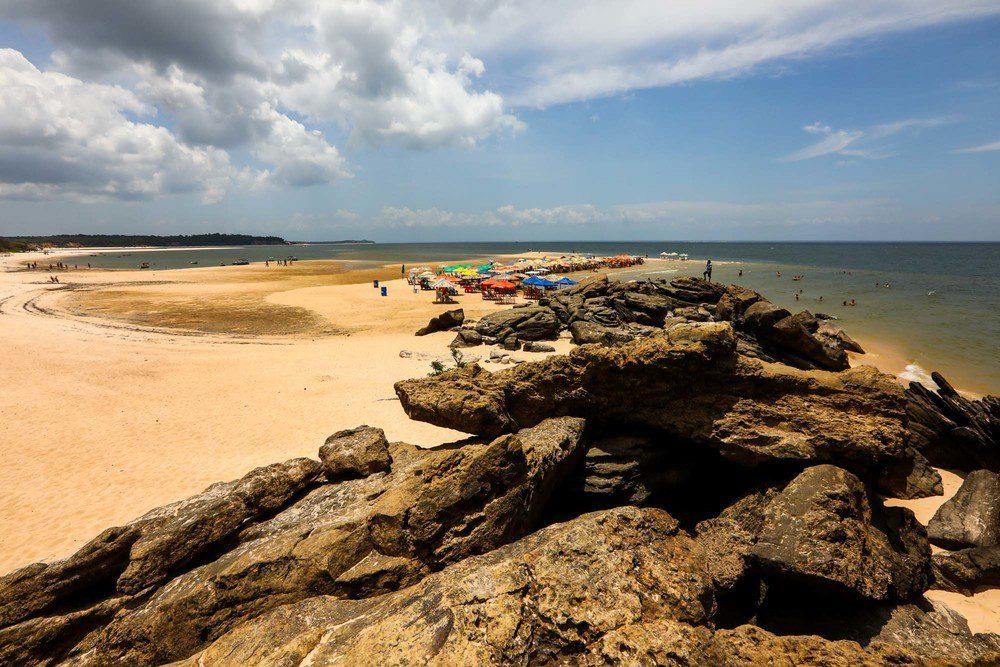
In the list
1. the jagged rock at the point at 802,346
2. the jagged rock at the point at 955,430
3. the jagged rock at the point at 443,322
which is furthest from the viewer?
the jagged rock at the point at 443,322

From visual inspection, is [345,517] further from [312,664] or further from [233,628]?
[312,664]

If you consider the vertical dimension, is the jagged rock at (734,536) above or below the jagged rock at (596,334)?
above

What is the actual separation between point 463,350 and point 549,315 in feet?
22.3

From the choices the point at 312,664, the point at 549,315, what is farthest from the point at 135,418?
the point at 549,315

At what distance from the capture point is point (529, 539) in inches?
211

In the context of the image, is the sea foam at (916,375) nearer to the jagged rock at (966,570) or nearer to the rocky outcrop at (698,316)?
the rocky outcrop at (698,316)

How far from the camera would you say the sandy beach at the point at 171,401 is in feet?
35.7

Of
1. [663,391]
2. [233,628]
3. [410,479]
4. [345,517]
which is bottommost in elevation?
[233,628]

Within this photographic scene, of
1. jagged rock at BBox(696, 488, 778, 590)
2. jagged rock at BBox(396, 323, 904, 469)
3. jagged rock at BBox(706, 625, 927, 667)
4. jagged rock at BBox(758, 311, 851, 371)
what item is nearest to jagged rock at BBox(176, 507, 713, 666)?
jagged rock at BBox(696, 488, 778, 590)

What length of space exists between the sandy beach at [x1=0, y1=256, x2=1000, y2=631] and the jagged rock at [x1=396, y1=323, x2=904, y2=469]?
362 cm

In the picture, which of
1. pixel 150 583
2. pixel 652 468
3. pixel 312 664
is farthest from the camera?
pixel 652 468

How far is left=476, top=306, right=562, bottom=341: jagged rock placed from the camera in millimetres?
26812

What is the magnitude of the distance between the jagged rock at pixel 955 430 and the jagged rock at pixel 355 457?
1247 centimetres

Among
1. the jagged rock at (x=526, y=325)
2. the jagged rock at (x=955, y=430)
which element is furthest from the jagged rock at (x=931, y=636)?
the jagged rock at (x=526, y=325)
